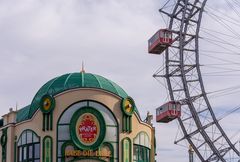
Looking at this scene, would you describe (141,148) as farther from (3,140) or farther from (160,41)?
(3,140)

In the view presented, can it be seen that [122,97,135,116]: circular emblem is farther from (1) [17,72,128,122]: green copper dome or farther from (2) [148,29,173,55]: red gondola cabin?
(2) [148,29,173,55]: red gondola cabin

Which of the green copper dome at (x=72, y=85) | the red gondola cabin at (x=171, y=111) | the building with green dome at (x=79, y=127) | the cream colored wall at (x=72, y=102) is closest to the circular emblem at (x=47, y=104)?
the building with green dome at (x=79, y=127)

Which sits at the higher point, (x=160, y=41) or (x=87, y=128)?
(x=160, y=41)

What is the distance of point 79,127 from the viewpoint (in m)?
61.4

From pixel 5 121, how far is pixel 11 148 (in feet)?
15.9

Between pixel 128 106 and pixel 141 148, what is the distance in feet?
15.3

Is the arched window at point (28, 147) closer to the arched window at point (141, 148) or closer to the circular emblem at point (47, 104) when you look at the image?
the circular emblem at point (47, 104)

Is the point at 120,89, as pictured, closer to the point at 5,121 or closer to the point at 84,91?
the point at 84,91

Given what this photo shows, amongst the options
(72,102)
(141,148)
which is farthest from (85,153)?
(141,148)

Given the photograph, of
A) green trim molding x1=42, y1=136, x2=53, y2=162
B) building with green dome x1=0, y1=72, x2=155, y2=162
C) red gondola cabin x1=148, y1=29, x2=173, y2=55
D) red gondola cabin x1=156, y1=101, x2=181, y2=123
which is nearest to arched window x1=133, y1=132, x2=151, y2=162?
building with green dome x1=0, y1=72, x2=155, y2=162

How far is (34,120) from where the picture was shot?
206ft

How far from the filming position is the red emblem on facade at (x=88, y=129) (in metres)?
61.3

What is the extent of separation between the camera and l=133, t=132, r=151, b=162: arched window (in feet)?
211

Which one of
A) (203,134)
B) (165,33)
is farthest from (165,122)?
(165,33)
